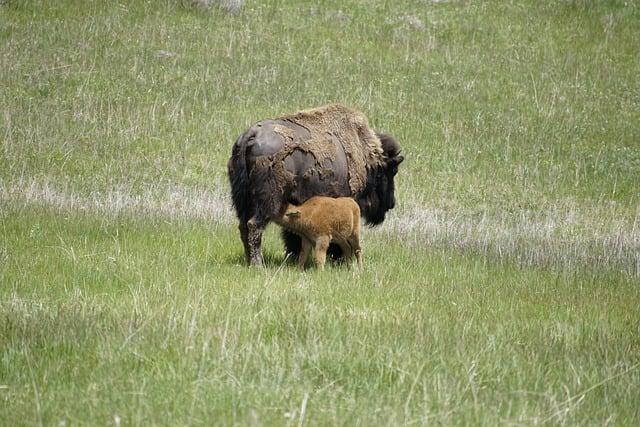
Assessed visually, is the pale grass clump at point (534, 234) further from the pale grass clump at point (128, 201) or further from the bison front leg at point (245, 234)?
the bison front leg at point (245, 234)

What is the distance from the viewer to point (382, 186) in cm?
1154

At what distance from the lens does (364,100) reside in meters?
21.0

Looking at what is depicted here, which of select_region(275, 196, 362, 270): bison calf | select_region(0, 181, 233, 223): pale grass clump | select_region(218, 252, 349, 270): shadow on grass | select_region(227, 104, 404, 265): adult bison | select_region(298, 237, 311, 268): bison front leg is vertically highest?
select_region(227, 104, 404, 265): adult bison

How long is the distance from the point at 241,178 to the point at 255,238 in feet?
2.04

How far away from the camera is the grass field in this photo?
5477 millimetres

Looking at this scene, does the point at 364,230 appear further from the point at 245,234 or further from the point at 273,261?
the point at 245,234

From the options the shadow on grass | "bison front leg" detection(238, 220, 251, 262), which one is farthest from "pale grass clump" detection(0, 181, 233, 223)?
"bison front leg" detection(238, 220, 251, 262)

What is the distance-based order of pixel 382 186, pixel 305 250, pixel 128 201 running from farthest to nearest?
pixel 128 201 < pixel 382 186 < pixel 305 250

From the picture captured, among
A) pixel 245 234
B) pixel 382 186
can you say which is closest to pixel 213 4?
pixel 382 186

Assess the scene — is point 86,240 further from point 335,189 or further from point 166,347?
point 166,347

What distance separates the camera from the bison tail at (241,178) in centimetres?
961

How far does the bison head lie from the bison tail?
195 cm

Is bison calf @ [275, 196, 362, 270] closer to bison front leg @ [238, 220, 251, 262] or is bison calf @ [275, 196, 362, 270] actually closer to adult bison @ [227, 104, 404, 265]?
adult bison @ [227, 104, 404, 265]

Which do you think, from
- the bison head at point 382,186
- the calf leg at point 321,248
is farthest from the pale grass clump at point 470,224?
the calf leg at point 321,248
